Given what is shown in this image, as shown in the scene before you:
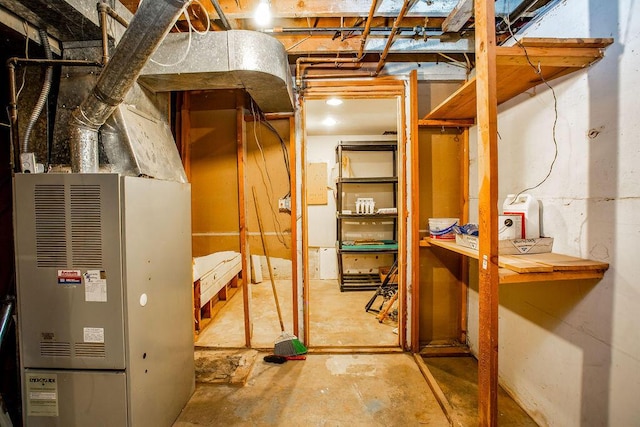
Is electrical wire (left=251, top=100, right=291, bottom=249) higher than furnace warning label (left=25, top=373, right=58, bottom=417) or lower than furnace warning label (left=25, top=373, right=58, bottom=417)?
higher

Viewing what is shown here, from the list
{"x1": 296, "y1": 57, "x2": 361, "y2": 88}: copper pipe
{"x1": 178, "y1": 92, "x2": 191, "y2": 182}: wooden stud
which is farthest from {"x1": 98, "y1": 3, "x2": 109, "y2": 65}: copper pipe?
{"x1": 296, "y1": 57, "x2": 361, "y2": 88}: copper pipe

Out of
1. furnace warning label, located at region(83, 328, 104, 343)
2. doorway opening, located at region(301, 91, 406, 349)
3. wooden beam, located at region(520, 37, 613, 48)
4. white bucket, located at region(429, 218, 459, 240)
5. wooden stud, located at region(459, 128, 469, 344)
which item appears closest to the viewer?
wooden beam, located at region(520, 37, 613, 48)

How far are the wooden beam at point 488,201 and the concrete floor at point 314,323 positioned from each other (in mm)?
1429

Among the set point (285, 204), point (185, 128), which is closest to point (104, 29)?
point (185, 128)

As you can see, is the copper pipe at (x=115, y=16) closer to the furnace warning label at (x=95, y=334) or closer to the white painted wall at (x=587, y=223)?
the furnace warning label at (x=95, y=334)

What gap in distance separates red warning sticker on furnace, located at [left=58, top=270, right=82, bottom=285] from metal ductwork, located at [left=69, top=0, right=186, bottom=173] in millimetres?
525

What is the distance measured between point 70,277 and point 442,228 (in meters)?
2.47

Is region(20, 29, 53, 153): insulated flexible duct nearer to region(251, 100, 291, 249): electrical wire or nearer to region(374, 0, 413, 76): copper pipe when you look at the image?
region(251, 100, 291, 249): electrical wire

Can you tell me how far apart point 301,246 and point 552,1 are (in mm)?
2386

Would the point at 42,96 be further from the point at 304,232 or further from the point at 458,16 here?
the point at 458,16

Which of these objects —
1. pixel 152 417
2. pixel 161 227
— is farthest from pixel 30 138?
pixel 152 417

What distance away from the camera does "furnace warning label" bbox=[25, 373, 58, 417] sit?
1433 millimetres

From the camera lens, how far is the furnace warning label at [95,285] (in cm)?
140

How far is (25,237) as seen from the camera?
1.40 metres
